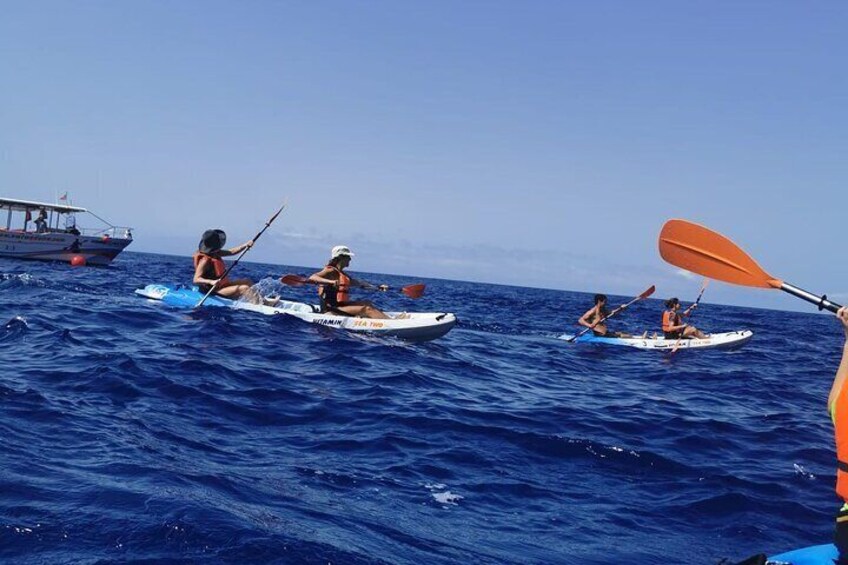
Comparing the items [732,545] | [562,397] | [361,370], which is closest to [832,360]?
[562,397]

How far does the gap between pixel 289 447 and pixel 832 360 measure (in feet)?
63.2

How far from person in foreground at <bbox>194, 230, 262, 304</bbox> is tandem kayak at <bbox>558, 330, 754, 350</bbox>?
9281 mm

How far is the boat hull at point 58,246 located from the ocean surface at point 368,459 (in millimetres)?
26956

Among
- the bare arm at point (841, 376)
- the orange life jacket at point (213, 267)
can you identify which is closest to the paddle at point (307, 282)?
the orange life jacket at point (213, 267)

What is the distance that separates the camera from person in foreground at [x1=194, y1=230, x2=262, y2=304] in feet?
51.8

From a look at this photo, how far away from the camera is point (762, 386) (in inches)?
481

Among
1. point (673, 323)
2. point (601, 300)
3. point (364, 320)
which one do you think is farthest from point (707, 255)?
point (673, 323)

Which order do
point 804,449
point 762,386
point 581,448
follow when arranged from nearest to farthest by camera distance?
point 581,448, point 804,449, point 762,386

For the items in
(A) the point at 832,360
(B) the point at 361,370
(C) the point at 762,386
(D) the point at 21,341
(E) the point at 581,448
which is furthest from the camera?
(A) the point at 832,360

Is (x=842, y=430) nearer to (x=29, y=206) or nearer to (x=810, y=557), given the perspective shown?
(x=810, y=557)

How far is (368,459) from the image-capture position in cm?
570

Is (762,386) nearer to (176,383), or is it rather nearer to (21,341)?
(176,383)

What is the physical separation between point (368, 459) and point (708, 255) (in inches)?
132

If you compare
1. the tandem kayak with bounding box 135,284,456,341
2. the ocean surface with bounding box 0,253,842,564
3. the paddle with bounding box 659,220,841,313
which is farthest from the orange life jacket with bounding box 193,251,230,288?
the paddle with bounding box 659,220,841,313
